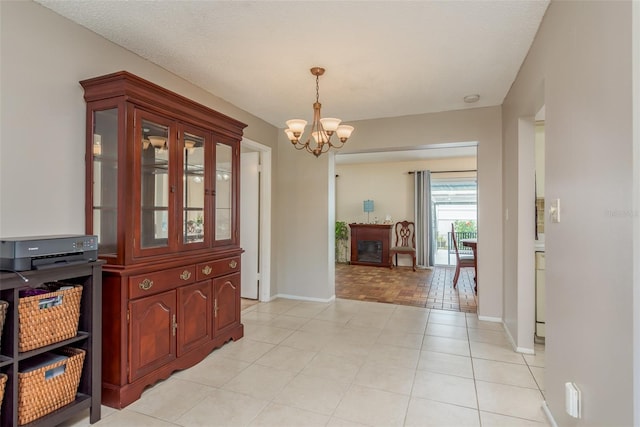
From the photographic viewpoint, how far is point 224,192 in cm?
297

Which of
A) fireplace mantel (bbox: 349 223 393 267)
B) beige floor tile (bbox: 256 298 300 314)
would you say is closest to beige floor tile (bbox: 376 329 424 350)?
beige floor tile (bbox: 256 298 300 314)

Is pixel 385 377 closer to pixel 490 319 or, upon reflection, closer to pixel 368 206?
pixel 490 319

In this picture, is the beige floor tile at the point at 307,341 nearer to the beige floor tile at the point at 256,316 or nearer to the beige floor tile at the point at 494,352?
the beige floor tile at the point at 256,316

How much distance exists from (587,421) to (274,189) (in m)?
3.87

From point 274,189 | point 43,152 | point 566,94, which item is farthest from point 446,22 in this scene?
point 274,189

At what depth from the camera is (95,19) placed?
2098 millimetres

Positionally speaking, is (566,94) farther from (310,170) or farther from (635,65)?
(310,170)

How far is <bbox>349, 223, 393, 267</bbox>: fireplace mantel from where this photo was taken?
7379 mm

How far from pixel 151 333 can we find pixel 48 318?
2.10 ft

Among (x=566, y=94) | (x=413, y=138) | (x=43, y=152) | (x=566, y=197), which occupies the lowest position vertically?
(x=566, y=197)

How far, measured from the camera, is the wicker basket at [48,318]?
5.22 ft

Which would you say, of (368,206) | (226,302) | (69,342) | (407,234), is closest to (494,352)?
(226,302)

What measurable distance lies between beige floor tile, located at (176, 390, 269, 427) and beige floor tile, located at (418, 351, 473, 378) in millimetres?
1290

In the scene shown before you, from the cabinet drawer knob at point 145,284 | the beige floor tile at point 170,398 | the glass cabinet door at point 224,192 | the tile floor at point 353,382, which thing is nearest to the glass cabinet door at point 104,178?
the cabinet drawer knob at point 145,284
